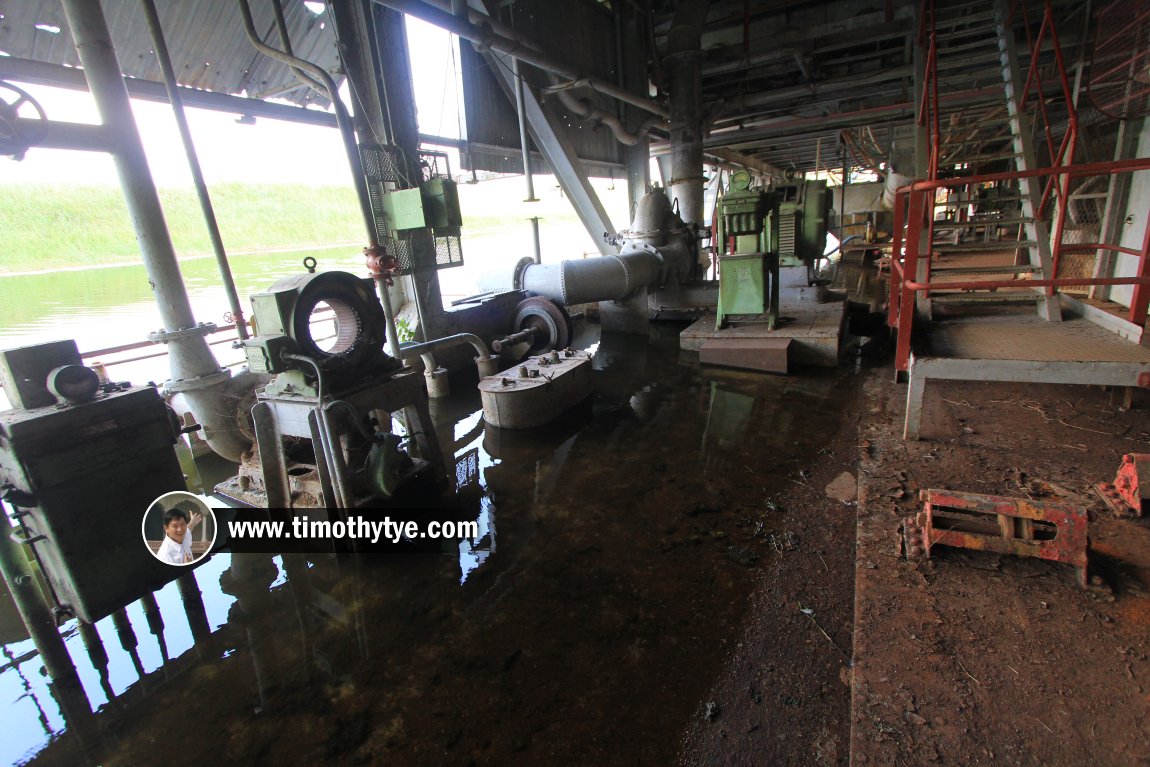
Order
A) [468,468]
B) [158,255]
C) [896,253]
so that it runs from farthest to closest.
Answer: [896,253] < [468,468] < [158,255]

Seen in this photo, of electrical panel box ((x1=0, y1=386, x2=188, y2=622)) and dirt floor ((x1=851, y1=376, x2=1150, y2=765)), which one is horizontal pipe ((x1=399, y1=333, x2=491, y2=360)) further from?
dirt floor ((x1=851, y1=376, x2=1150, y2=765))

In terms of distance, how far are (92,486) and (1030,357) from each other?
529cm

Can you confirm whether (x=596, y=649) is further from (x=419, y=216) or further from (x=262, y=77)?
(x=262, y=77)

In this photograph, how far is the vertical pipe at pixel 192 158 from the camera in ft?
11.3

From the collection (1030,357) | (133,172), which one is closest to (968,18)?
(1030,357)

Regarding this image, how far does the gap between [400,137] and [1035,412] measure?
20.4ft

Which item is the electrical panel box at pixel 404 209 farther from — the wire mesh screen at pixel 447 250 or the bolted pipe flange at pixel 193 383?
the bolted pipe flange at pixel 193 383

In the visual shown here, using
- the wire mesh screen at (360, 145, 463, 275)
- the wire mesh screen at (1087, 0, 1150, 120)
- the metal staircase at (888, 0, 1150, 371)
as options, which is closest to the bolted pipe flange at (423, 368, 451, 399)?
the wire mesh screen at (360, 145, 463, 275)

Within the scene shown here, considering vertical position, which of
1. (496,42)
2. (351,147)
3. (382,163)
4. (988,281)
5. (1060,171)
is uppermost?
(496,42)

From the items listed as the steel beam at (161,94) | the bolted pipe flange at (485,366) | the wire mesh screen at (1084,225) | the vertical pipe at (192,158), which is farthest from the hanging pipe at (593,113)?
the wire mesh screen at (1084,225)

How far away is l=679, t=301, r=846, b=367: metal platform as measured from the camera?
612cm

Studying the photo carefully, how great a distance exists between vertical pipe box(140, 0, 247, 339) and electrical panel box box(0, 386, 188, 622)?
1.40 meters

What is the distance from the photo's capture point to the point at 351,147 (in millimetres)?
4918

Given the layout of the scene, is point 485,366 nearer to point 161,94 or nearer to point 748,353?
point 748,353
